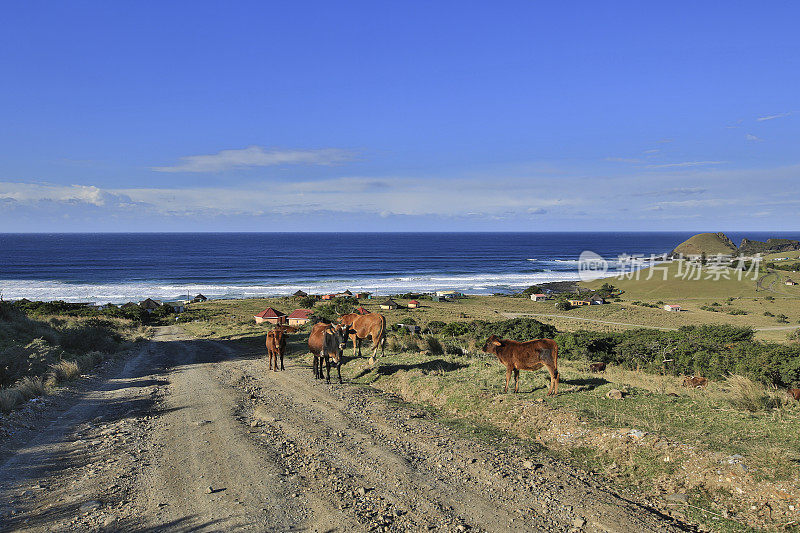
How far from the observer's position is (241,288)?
9681cm

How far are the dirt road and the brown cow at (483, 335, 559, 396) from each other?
2361 millimetres

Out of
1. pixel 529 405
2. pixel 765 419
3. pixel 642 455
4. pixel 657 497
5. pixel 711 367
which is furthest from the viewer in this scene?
pixel 711 367

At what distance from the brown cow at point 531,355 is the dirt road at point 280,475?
7.74 feet

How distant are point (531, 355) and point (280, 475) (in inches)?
240

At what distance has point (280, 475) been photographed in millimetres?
7375

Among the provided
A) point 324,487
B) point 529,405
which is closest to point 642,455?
point 529,405

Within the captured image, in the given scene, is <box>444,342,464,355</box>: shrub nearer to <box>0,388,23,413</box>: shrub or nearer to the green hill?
<box>0,388,23,413</box>: shrub

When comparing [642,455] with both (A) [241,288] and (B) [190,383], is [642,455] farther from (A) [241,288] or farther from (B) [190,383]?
(A) [241,288]

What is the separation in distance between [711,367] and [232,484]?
1450cm

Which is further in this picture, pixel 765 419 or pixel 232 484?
pixel 765 419

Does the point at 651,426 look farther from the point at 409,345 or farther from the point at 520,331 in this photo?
the point at 520,331

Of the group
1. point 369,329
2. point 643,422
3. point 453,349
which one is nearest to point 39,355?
point 369,329

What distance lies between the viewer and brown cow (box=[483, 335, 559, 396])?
34.5ft

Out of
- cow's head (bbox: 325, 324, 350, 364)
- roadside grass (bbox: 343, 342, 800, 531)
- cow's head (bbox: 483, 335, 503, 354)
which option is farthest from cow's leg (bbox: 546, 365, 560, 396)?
cow's head (bbox: 325, 324, 350, 364)
